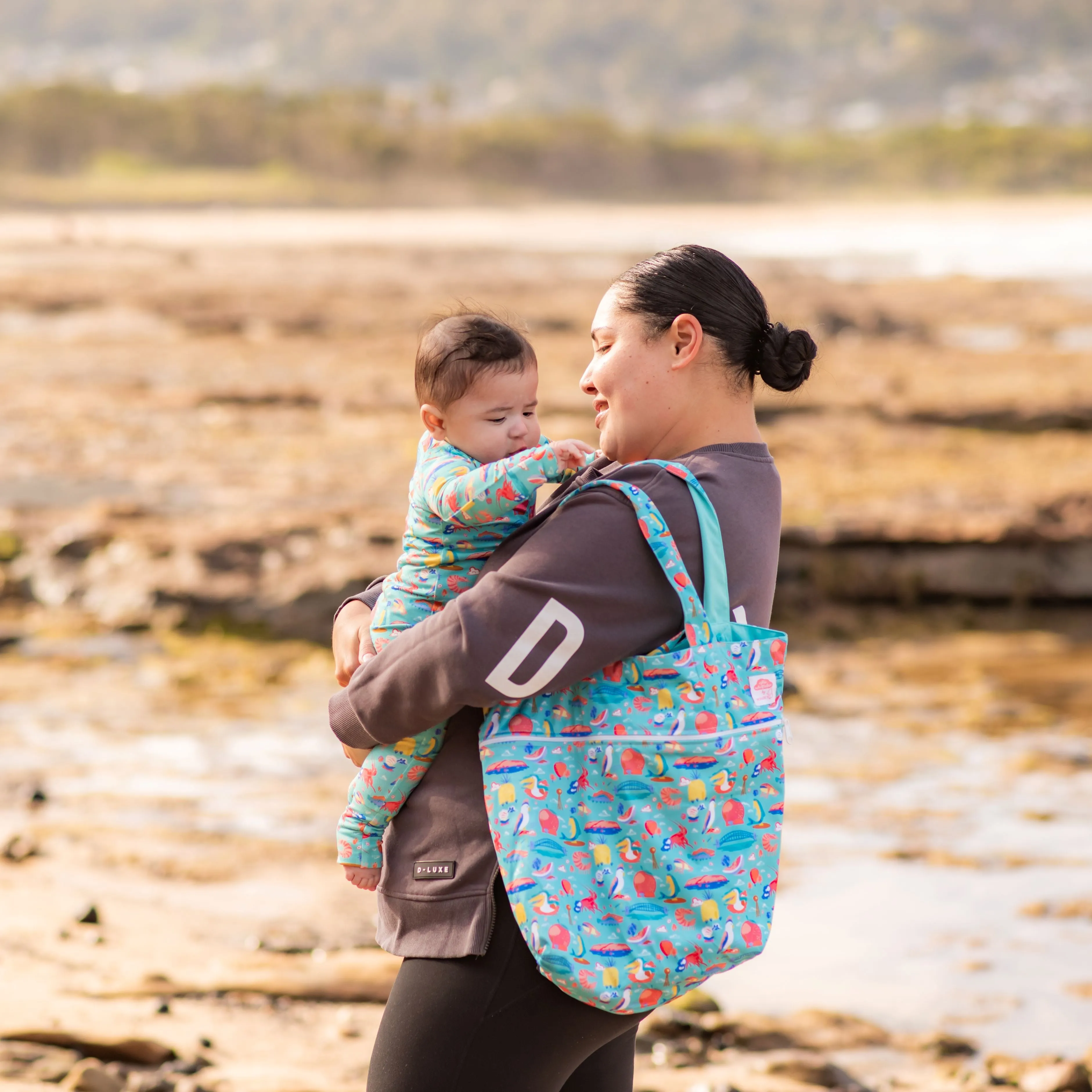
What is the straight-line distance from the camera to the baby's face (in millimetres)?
1943

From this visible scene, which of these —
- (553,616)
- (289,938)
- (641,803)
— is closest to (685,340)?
(553,616)

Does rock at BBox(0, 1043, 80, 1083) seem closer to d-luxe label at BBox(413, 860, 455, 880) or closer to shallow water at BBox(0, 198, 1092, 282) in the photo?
d-luxe label at BBox(413, 860, 455, 880)

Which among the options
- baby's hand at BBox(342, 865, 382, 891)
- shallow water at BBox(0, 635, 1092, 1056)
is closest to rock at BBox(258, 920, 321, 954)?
shallow water at BBox(0, 635, 1092, 1056)

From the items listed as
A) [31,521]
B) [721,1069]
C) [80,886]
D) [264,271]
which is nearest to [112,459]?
[31,521]

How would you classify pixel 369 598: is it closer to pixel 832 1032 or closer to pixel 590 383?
pixel 590 383

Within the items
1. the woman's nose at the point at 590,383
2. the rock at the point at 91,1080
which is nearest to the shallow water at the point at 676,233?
the rock at the point at 91,1080

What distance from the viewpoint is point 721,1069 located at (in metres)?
3.73

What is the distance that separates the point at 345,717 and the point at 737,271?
77 centimetres

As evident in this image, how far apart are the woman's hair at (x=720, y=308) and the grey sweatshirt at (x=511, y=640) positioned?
0.12 m

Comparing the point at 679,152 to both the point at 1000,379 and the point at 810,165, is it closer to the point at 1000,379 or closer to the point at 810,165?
the point at 810,165

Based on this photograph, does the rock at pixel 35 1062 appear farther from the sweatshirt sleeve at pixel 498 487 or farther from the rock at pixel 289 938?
the sweatshirt sleeve at pixel 498 487

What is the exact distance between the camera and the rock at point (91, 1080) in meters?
3.23

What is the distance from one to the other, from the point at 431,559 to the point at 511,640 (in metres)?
0.27

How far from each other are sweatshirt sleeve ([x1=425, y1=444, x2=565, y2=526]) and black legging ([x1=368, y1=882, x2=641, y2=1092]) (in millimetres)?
471
